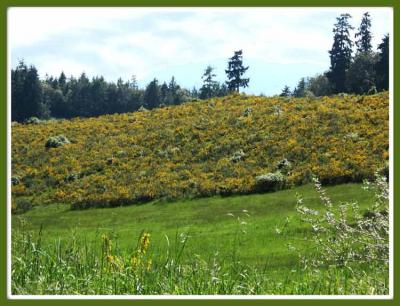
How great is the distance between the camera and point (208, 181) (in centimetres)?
3147

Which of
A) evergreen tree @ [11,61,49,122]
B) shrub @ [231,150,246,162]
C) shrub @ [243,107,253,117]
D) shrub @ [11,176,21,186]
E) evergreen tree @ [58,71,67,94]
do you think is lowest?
shrub @ [11,176,21,186]

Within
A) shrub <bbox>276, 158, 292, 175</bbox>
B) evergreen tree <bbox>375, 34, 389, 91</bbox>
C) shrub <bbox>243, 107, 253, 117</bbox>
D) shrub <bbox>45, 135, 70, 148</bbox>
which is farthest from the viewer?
evergreen tree <bbox>375, 34, 389, 91</bbox>

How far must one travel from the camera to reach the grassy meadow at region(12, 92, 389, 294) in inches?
631

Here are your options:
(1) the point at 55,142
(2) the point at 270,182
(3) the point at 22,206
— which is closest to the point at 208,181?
(2) the point at 270,182

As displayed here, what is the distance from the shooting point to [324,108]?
38.5m

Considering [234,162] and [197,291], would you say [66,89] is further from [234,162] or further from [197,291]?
[197,291]

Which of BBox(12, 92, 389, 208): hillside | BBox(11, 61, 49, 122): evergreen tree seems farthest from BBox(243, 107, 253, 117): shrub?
BBox(11, 61, 49, 122): evergreen tree

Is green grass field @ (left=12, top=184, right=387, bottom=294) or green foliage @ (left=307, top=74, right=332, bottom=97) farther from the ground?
green foliage @ (left=307, top=74, right=332, bottom=97)

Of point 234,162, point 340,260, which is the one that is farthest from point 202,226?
point 340,260

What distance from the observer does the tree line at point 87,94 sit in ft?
197

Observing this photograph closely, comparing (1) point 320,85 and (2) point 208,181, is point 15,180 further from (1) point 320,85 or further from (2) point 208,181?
(1) point 320,85

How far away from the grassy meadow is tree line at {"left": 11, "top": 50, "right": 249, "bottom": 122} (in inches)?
456

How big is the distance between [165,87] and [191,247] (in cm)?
7770

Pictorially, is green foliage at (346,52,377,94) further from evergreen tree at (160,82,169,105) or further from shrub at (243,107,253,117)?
evergreen tree at (160,82,169,105)
